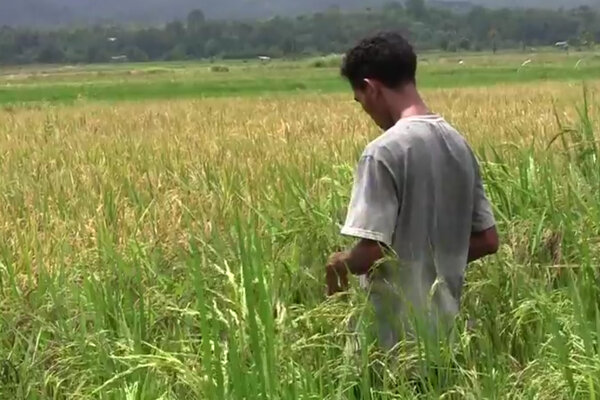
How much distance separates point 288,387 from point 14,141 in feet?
29.1

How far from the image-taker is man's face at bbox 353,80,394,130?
10.9 ft

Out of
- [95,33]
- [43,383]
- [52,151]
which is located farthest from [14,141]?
[95,33]

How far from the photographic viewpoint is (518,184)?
5.02m

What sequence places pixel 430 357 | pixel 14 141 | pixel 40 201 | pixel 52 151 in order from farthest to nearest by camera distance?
pixel 14 141
pixel 52 151
pixel 40 201
pixel 430 357

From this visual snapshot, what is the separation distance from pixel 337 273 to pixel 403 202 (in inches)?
12.8

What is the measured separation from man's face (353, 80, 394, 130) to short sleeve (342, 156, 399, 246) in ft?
0.70

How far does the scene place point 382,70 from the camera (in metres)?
3.29

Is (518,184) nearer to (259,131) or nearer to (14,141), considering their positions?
(259,131)

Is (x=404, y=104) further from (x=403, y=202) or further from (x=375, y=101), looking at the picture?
(x=403, y=202)

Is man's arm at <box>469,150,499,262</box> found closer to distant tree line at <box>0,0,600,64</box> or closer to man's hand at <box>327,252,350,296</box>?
man's hand at <box>327,252,350,296</box>

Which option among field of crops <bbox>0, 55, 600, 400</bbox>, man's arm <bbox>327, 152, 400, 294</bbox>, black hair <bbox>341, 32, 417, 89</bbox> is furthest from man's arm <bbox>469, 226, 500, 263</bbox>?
black hair <bbox>341, 32, 417, 89</bbox>

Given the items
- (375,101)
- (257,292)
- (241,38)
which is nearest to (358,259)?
(257,292)

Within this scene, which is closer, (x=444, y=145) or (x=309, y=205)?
(x=444, y=145)

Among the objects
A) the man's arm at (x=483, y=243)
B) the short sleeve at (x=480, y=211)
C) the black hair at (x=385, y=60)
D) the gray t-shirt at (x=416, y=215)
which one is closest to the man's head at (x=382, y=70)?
the black hair at (x=385, y=60)
